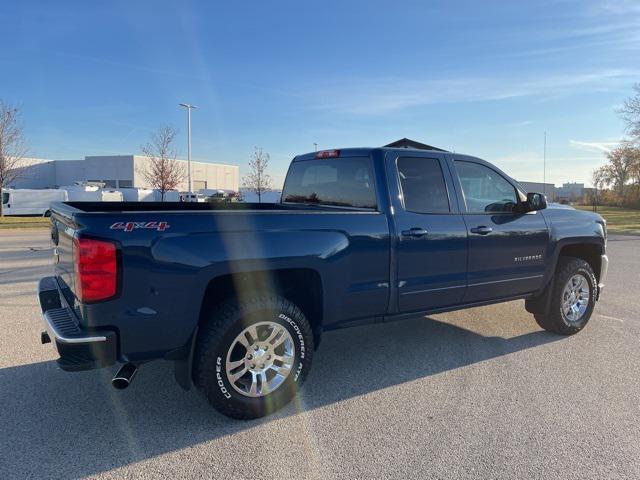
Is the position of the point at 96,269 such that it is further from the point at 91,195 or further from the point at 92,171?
the point at 92,171

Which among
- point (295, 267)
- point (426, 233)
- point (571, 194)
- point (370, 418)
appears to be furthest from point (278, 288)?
point (571, 194)

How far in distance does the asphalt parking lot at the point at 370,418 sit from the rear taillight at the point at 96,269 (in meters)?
1.01

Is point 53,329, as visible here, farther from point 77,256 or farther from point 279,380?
point 279,380

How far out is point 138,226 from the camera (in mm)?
2904

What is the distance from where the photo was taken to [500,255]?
4.68 m

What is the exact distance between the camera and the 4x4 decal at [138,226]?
2857 millimetres

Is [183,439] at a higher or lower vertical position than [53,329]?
lower

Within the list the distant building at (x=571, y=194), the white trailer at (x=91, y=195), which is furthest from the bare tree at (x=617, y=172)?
the white trailer at (x=91, y=195)

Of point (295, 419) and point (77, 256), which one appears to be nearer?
point (77, 256)

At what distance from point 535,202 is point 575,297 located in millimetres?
1446

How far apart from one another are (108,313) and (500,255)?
357 centimetres

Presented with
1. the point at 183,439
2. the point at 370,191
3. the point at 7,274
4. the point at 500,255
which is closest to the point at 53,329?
the point at 183,439

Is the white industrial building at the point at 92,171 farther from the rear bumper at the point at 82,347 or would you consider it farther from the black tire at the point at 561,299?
the rear bumper at the point at 82,347

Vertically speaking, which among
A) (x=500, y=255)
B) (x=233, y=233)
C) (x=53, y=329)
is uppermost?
(x=233, y=233)
